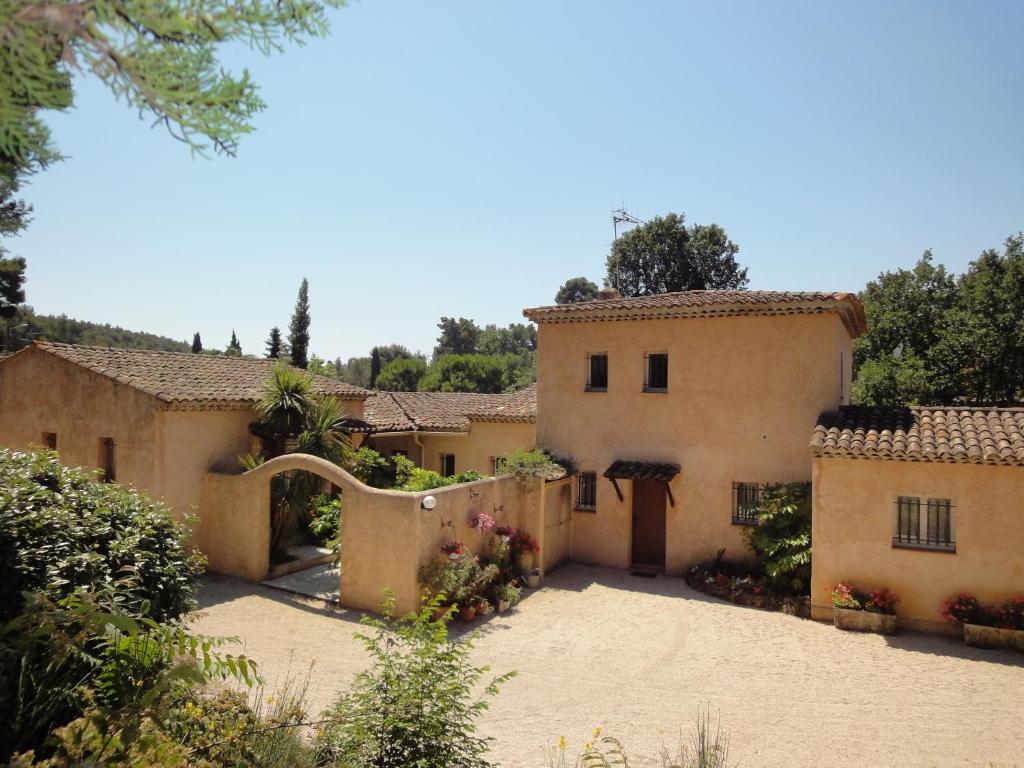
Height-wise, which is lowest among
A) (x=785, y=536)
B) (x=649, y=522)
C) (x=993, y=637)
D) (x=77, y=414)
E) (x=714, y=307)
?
(x=993, y=637)

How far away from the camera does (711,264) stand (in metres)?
46.6

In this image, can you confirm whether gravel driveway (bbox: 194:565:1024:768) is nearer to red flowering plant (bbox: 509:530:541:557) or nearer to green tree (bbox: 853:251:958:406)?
red flowering plant (bbox: 509:530:541:557)

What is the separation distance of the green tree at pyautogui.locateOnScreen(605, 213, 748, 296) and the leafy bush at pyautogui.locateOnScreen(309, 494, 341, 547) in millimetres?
35120

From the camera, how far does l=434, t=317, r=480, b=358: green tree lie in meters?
86.8

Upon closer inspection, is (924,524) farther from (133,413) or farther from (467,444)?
(133,413)

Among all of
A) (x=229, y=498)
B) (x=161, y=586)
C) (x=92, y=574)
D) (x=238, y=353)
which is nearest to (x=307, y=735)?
(x=161, y=586)

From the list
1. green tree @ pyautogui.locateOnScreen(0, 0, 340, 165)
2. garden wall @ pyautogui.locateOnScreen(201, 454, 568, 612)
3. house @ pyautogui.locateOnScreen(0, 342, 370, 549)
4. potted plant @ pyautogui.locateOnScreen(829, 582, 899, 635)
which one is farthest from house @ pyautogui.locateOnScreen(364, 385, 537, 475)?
green tree @ pyautogui.locateOnScreen(0, 0, 340, 165)

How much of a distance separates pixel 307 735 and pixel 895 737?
Answer: 294 inches

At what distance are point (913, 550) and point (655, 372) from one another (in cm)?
717

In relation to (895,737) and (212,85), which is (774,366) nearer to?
(895,737)

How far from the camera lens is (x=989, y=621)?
1164cm

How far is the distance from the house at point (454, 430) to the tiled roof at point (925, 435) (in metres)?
10.0

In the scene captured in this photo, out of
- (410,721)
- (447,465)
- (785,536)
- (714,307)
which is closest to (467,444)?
(447,465)

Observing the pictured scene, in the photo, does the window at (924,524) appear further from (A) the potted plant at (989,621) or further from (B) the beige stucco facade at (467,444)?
(B) the beige stucco facade at (467,444)
